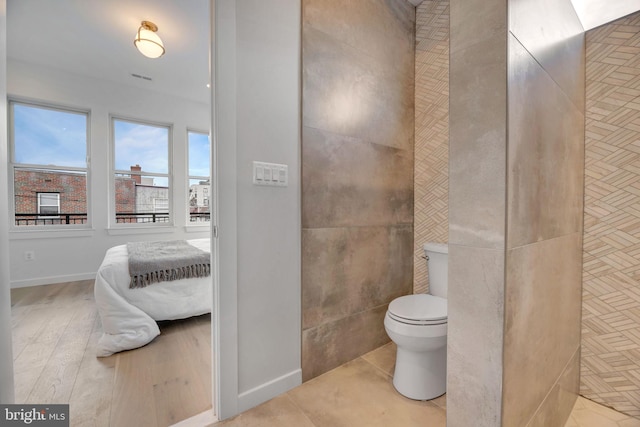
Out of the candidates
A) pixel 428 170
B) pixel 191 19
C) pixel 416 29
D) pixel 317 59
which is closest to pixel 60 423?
pixel 317 59

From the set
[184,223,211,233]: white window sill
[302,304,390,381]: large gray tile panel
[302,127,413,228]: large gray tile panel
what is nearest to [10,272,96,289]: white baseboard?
[184,223,211,233]: white window sill

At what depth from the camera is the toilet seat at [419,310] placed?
4.51 ft

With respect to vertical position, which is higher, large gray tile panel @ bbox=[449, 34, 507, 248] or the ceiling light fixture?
the ceiling light fixture

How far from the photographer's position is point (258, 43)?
138cm

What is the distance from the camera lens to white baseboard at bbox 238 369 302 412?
1.35 m

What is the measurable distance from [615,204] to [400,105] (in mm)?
1367

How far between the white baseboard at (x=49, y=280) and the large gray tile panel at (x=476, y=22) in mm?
4838

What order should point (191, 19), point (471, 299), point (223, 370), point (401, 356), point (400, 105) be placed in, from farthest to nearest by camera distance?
point (191, 19), point (400, 105), point (401, 356), point (223, 370), point (471, 299)

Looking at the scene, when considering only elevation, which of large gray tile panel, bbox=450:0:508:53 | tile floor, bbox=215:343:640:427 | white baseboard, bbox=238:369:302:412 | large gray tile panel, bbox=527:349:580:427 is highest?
large gray tile panel, bbox=450:0:508:53

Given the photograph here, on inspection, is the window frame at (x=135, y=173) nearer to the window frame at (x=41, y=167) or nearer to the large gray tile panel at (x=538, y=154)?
the window frame at (x=41, y=167)

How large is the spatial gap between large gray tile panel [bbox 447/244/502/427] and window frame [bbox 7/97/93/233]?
4.68 m

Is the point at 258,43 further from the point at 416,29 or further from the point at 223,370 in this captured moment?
the point at 223,370

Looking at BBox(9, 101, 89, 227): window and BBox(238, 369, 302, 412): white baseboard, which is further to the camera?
BBox(9, 101, 89, 227): window

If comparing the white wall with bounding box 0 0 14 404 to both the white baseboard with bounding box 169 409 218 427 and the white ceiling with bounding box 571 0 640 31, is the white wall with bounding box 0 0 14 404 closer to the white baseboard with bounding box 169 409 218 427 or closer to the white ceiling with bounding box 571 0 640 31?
the white baseboard with bounding box 169 409 218 427
